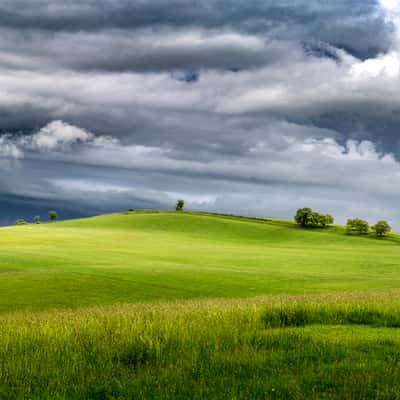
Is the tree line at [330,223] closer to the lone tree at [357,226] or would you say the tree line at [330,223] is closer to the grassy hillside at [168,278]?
the lone tree at [357,226]

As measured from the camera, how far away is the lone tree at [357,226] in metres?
133

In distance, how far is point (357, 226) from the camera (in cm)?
13400

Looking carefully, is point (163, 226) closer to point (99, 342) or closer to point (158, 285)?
point (158, 285)

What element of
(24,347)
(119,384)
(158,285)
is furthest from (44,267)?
(119,384)

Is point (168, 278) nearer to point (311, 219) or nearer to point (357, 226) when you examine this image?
point (357, 226)

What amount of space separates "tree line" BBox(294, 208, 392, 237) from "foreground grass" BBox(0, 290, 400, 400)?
123 m

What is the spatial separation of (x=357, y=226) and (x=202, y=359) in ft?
426

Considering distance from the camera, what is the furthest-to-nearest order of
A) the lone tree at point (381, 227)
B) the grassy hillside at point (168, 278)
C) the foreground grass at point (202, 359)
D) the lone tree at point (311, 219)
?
the lone tree at point (311, 219) < the lone tree at point (381, 227) < the grassy hillside at point (168, 278) < the foreground grass at point (202, 359)

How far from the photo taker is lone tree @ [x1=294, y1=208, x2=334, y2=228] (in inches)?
5832

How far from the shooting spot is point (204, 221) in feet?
500

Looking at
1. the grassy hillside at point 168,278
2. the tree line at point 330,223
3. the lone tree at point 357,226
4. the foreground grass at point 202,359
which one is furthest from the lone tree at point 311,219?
the foreground grass at point 202,359

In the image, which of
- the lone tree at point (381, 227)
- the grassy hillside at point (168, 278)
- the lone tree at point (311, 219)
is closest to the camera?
the grassy hillside at point (168, 278)

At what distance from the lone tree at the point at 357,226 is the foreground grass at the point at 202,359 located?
122997mm

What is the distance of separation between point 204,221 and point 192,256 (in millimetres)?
81981
